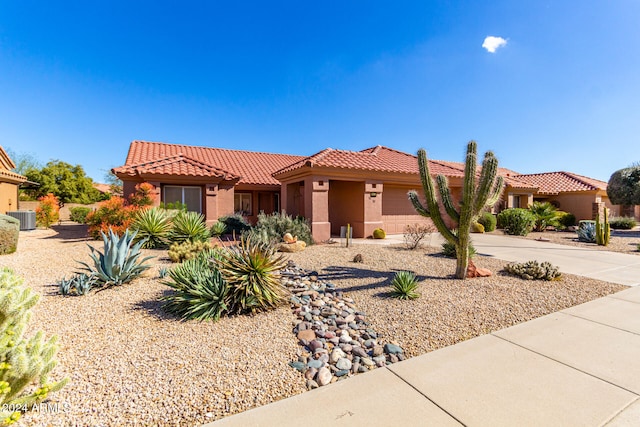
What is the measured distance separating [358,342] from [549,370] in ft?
7.21

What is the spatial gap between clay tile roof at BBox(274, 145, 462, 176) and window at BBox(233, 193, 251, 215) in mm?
4176

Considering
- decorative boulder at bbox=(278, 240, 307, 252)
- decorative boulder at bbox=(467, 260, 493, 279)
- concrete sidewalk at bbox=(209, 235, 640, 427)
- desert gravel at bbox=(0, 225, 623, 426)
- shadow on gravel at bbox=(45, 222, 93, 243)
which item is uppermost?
shadow on gravel at bbox=(45, 222, 93, 243)

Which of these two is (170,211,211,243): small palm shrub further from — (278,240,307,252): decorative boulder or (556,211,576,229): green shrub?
(556,211,576,229): green shrub

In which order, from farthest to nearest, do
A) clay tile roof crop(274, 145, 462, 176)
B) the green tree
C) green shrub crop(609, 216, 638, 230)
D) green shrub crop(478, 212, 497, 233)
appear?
the green tree
green shrub crop(609, 216, 638, 230)
green shrub crop(478, 212, 497, 233)
clay tile roof crop(274, 145, 462, 176)

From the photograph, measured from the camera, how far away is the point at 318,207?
12914mm

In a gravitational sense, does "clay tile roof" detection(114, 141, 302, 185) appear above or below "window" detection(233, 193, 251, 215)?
above

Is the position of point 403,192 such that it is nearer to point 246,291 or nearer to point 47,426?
point 246,291

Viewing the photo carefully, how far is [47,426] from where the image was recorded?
239 cm

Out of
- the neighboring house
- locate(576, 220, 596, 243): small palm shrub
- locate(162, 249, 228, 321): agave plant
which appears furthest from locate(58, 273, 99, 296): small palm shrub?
locate(576, 220, 596, 243): small palm shrub

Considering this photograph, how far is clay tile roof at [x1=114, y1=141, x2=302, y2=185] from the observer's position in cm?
1488

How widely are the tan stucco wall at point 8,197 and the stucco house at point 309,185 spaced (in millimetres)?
7453

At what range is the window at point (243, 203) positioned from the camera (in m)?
19.2

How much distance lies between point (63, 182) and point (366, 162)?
3135 centimetres

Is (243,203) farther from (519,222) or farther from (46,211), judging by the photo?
(519,222)
